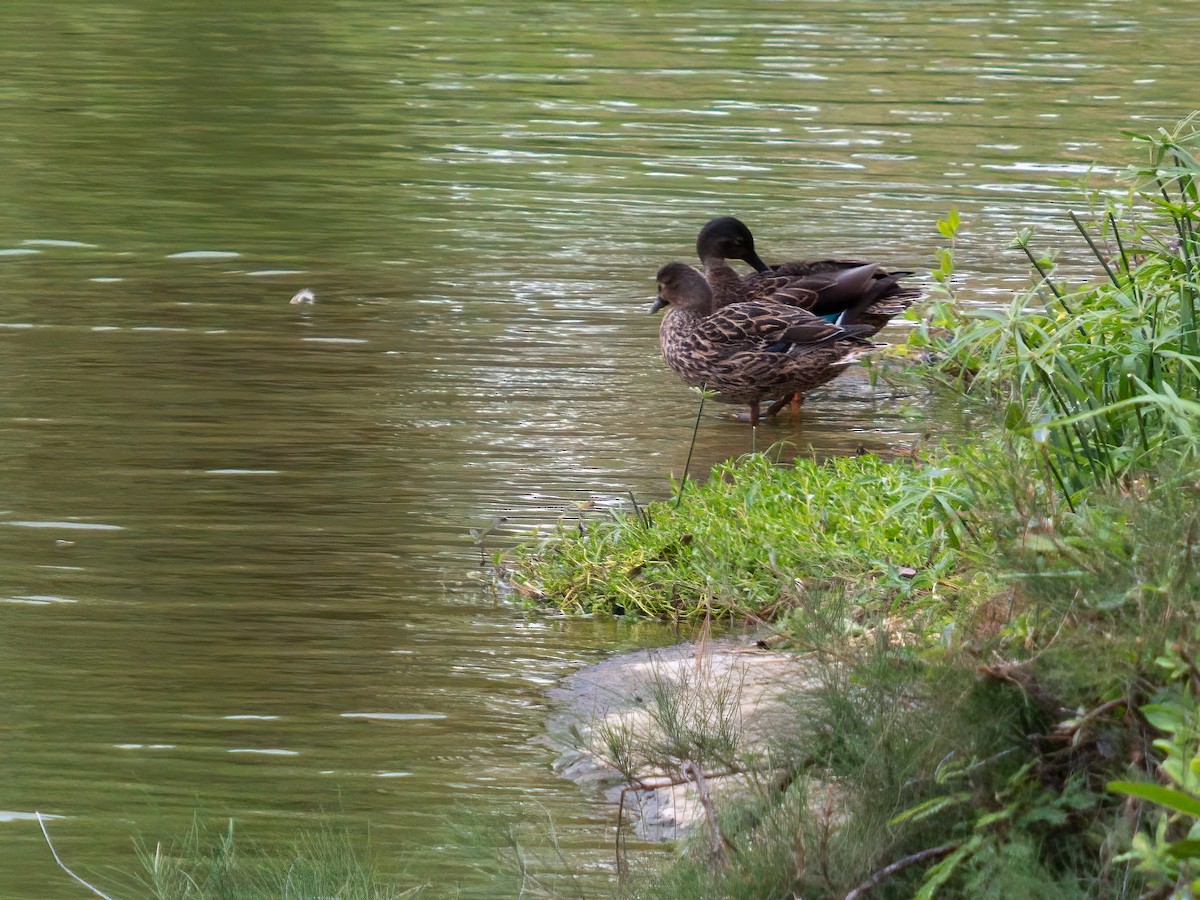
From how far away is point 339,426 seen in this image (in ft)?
26.7

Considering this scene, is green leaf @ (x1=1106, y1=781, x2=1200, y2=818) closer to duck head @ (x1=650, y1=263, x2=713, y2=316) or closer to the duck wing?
the duck wing

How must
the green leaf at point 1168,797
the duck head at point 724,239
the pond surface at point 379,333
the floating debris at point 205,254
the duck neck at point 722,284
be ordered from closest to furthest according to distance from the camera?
the green leaf at point 1168,797 → the pond surface at point 379,333 → the duck neck at point 722,284 → the duck head at point 724,239 → the floating debris at point 205,254

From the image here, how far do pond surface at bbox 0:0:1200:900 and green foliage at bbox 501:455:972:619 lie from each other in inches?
8.2

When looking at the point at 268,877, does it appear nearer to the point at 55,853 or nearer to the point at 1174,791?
the point at 55,853

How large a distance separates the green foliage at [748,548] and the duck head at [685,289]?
2.10 metres

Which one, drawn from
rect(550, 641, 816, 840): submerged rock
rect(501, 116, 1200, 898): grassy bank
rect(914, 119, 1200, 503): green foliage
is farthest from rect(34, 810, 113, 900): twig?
rect(914, 119, 1200, 503): green foliage

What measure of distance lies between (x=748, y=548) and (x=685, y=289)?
9.70 feet

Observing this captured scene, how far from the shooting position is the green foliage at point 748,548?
5.65 meters

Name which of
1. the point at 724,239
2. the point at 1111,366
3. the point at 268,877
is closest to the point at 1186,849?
the point at 268,877

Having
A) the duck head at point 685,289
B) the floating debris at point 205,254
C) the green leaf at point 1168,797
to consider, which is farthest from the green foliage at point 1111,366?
the floating debris at point 205,254

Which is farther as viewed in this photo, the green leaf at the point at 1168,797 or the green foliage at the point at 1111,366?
the green foliage at the point at 1111,366

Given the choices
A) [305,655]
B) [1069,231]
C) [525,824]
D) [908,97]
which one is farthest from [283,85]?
[525,824]

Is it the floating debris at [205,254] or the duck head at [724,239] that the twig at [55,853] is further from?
the floating debris at [205,254]

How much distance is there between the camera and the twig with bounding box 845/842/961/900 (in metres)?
3.44
